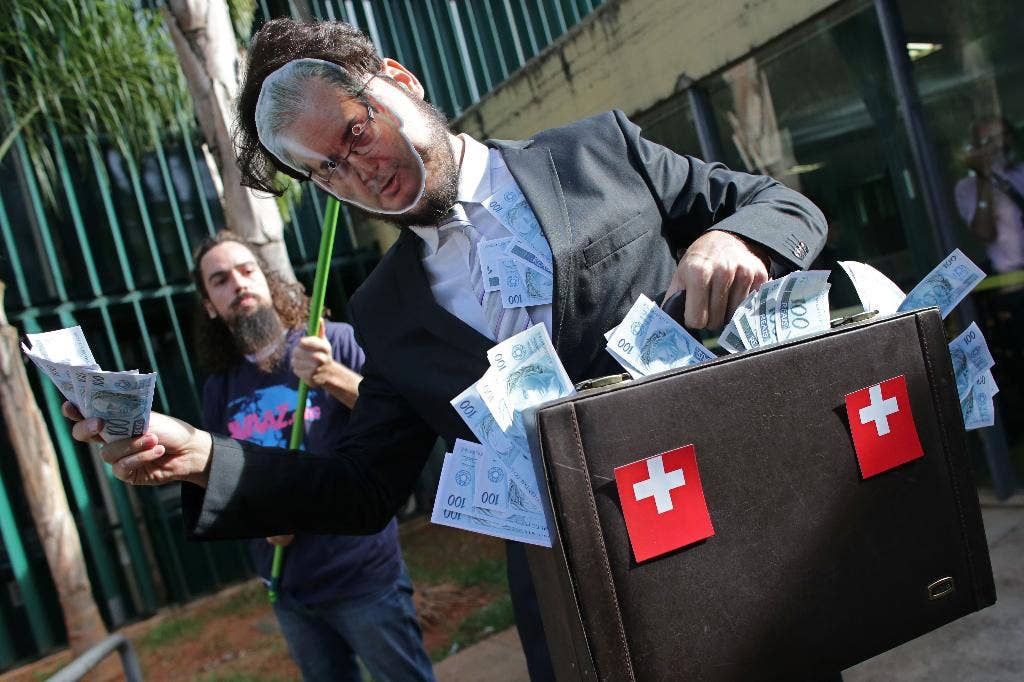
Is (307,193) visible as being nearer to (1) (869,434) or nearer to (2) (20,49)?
(2) (20,49)

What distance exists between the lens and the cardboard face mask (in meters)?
1.58

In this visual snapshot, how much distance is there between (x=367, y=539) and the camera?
2.80 m

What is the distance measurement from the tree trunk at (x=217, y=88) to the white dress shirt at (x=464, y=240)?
2455 millimetres

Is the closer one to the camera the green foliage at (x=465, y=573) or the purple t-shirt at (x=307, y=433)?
the purple t-shirt at (x=307, y=433)

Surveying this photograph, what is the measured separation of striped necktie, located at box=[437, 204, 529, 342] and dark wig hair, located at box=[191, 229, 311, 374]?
1.70 metres

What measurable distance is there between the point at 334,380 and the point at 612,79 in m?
3.75

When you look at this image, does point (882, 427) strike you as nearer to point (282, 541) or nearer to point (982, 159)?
point (282, 541)

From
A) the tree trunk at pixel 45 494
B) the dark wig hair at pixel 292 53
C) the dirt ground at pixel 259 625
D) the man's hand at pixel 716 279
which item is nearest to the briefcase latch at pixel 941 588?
the man's hand at pixel 716 279

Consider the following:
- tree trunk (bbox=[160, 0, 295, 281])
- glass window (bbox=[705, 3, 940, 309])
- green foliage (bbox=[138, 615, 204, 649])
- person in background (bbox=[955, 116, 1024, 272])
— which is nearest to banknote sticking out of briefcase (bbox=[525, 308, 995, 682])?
tree trunk (bbox=[160, 0, 295, 281])

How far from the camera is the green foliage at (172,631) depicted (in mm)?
5980

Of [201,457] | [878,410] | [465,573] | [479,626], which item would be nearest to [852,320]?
[878,410]

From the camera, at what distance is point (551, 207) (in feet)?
5.04

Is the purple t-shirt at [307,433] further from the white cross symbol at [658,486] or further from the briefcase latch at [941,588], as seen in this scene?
the briefcase latch at [941,588]

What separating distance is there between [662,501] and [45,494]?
5215 millimetres
